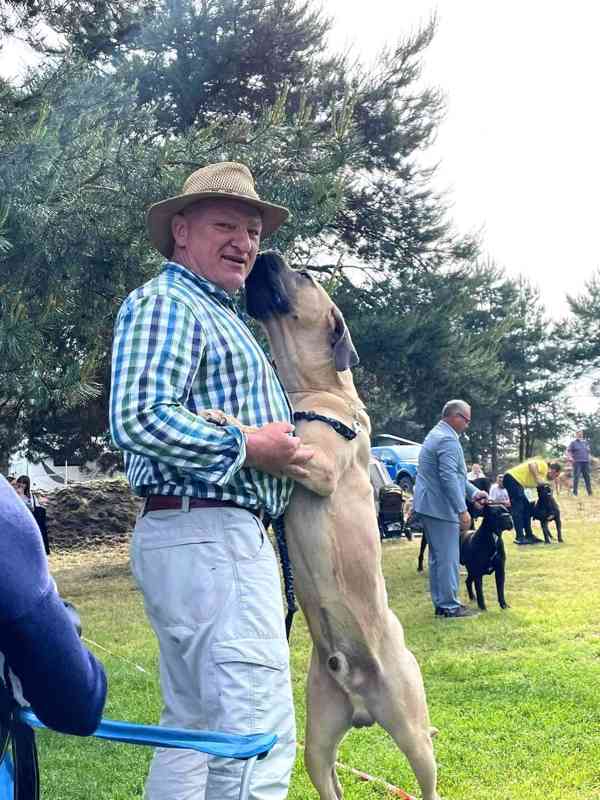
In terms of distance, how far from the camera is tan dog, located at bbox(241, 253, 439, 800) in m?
2.66

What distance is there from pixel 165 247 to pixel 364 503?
103cm

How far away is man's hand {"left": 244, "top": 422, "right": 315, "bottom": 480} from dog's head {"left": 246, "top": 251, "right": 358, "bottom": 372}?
0.78 m

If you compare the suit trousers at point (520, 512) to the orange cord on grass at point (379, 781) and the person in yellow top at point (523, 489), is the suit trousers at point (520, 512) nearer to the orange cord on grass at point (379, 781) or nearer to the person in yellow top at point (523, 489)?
the person in yellow top at point (523, 489)

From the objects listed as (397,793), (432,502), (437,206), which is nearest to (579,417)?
(437,206)

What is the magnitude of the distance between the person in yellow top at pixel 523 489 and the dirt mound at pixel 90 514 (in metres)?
7.06

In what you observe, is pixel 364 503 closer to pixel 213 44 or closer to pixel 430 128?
pixel 213 44

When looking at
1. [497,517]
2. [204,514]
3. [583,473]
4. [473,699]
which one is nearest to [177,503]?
[204,514]

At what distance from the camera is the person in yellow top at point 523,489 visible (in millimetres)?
→ 14367

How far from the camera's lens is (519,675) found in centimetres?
596

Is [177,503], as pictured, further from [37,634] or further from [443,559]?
[443,559]

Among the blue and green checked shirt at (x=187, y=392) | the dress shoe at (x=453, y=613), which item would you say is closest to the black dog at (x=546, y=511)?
the dress shoe at (x=453, y=613)

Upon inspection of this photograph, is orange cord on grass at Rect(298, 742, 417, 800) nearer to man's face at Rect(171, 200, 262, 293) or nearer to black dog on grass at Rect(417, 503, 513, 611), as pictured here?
man's face at Rect(171, 200, 262, 293)

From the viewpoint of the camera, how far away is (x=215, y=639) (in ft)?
6.82

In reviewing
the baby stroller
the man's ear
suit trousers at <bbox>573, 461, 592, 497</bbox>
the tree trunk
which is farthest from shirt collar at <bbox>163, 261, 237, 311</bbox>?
the tree trunk
